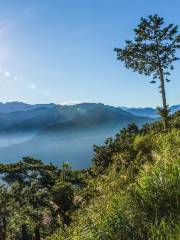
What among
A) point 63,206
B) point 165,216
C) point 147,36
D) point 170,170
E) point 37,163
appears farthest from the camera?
point 37,163

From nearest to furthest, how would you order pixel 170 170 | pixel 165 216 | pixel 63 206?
pixel 165 216, pixel 170 170, pixel 63 206

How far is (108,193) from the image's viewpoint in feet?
58.6

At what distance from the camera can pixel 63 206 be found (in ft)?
157

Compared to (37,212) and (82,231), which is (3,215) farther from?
(82,231)

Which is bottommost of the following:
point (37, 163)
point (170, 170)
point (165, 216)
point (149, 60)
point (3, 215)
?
point (3, 215)

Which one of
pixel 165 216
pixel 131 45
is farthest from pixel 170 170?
pixel 131 45

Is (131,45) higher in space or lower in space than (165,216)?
higher

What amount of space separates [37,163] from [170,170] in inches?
2067

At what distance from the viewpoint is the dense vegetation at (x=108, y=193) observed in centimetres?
986

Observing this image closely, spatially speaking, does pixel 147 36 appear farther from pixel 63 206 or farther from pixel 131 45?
pixel 63 206

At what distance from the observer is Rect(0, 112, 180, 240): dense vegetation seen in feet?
32.3

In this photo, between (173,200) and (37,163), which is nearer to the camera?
(173,200)

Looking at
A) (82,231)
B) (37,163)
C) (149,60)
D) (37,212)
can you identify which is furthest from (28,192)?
(82,231)

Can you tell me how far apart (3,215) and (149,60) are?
83.5 ft
